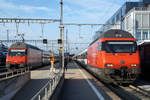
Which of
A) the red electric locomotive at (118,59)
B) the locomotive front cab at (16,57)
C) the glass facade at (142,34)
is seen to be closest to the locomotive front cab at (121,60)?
the red electric locomotive at (118,59)

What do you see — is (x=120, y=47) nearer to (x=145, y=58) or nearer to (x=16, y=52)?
(x=145, y=58)

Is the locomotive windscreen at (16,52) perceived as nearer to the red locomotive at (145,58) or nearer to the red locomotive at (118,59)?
the red locomotive at (145,58)

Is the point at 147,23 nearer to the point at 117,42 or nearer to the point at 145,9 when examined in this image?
the point at 145,9

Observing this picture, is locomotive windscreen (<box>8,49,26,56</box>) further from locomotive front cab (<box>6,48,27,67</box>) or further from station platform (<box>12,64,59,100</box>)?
station platform (<box>12,64,59,100</box>)

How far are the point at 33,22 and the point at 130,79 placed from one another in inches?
706

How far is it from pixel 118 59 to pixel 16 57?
17313mm

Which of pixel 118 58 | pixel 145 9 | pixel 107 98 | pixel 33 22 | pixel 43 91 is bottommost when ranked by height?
pixel 107 98

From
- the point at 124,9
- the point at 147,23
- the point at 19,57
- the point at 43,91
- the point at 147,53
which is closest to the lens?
the point at 43,91

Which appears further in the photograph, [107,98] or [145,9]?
[145,9]

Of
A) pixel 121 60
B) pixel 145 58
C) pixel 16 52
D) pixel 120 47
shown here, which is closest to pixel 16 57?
pixel 16 52

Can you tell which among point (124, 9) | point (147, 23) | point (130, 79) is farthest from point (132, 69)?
point (124, 9)

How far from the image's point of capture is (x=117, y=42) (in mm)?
13656

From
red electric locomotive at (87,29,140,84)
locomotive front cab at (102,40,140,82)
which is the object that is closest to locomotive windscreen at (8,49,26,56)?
red electric locomotive at (87,29,140,84)

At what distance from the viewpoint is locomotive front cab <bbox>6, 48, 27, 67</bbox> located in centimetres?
2705
